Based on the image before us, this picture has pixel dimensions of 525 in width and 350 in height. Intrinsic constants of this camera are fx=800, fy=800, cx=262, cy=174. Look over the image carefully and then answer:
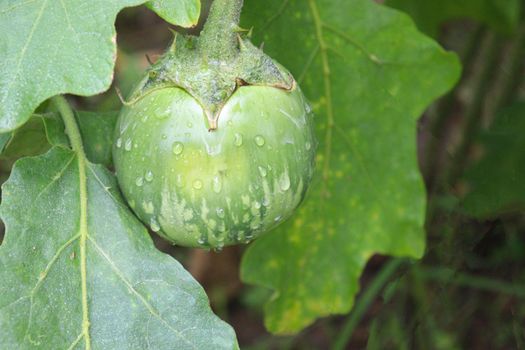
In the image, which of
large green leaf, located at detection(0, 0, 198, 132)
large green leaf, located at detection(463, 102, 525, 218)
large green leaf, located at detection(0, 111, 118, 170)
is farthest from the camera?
large green leaf, located at detection(463, 102, 525, 218)

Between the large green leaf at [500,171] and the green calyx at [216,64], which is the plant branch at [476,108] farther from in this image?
the green calyx at [216,64]

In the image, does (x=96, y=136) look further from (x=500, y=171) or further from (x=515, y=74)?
(x=515, y=74)

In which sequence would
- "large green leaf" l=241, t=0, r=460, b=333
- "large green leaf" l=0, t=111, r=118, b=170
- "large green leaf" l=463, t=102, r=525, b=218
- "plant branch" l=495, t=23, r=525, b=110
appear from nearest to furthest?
"large green leaf" l=0, t=111, r=118, b=170, "large green leaf" l=241, t=0, r=460, b=333, "large green leaf" l=463, t=102, r=525, b=218, "plant branch" l=495, t=23, r=525, b=110

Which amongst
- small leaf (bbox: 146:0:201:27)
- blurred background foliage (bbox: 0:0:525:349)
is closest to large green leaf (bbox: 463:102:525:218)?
blurred background foliage (bbox: 0:0:525:349)

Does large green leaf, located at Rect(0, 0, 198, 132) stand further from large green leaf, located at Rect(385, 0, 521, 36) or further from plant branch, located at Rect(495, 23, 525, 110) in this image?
plant branch, located at Rect(495, 23, 525, 110)

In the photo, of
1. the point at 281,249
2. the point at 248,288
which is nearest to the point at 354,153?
the point at 281,249

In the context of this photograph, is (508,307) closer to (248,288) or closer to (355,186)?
(248,288)
